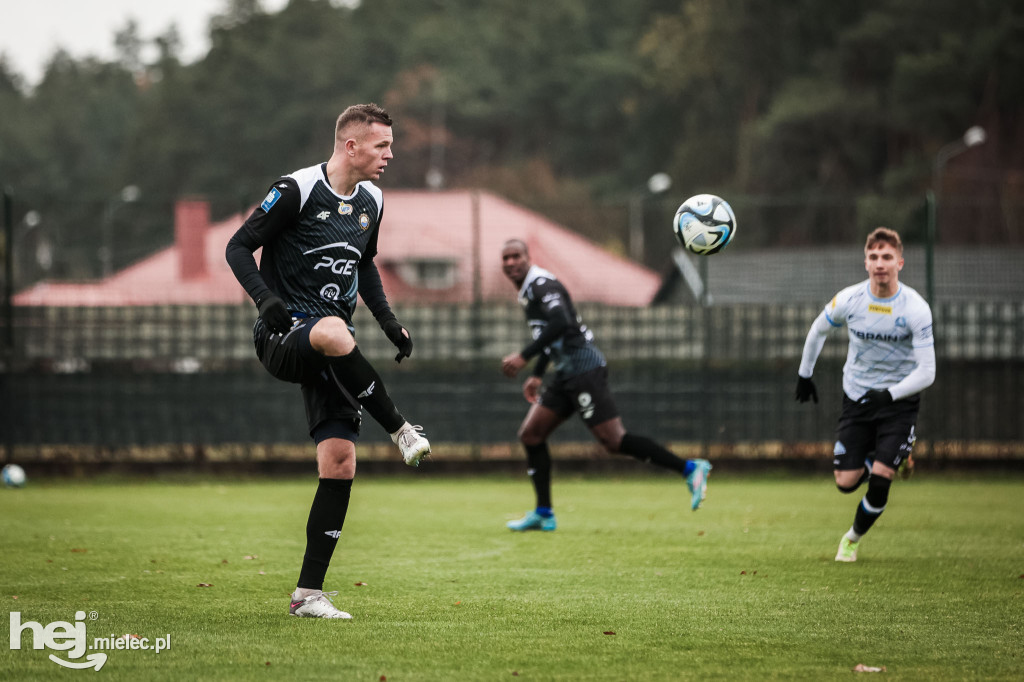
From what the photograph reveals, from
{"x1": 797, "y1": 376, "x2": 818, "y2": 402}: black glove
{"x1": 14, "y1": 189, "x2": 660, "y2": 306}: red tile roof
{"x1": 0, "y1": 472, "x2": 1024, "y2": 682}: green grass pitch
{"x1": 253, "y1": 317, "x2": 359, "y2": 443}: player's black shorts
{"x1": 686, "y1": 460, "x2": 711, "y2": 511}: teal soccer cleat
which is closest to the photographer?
{"x1": 0, "y1": 472, "x2": 1024, "y2": 682}: green grass pitch

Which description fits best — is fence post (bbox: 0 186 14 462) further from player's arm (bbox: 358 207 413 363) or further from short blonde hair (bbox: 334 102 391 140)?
short blonde hair (bbox: 334 102 391 140)

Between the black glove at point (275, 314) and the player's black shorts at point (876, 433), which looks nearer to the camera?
the black glove at point (275, 314)

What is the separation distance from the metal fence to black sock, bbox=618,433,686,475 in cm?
539

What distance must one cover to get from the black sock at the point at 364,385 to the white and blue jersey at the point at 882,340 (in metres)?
3.50

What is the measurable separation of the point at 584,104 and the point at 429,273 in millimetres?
50592

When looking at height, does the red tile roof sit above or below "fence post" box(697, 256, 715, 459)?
above

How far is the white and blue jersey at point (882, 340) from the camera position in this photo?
7953mm

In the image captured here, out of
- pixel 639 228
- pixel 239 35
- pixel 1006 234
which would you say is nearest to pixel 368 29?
pixel 239 35

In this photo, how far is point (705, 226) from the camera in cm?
855

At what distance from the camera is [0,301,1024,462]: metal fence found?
14.8 m

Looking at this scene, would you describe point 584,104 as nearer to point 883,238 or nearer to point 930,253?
point 930,253

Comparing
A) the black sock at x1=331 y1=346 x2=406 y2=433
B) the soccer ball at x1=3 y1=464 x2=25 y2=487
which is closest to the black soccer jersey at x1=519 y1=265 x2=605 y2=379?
the black sock at x1=331 y1=346 x2=406 y2=433

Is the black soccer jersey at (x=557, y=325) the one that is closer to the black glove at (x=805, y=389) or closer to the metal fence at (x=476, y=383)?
the black glove at (x=805, y=389)

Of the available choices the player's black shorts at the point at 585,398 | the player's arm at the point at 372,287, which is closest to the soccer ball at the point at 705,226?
the player's black shorts at the point at 585,398
